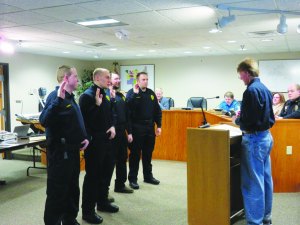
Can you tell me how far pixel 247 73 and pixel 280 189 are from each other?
1987 millimetres

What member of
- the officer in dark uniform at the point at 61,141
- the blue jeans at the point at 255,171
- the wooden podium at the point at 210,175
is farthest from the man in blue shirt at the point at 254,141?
the officer in dark uniform at the point at 61,141

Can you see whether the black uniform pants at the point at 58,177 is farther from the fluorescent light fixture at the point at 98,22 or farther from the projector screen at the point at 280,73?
the projector screen at the point at 280,73

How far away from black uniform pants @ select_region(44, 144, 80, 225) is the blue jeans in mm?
1472

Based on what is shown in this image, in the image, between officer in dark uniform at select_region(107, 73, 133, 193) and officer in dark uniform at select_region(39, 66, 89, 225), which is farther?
officer in dark uniform at select_region(107, 73, 133, 193)

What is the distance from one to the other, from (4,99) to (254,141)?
7.80 metres

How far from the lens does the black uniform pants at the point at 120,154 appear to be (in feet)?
12.4

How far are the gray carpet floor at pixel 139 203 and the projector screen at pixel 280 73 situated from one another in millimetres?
6178

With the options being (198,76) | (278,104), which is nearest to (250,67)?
(278,104)

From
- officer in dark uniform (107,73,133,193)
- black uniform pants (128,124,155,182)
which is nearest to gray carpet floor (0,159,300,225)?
officer in dark uniform (107,73,133,193)

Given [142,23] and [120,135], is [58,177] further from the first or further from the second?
[142,23]

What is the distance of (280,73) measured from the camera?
9.80 metres

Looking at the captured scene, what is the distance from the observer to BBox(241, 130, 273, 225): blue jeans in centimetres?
272

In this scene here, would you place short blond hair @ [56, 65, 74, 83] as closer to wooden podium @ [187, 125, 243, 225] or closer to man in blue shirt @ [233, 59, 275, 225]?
wooden podium @ [187, 125, 243, 225]

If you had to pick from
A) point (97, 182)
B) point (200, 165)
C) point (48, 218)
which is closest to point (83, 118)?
point (97, 182)
